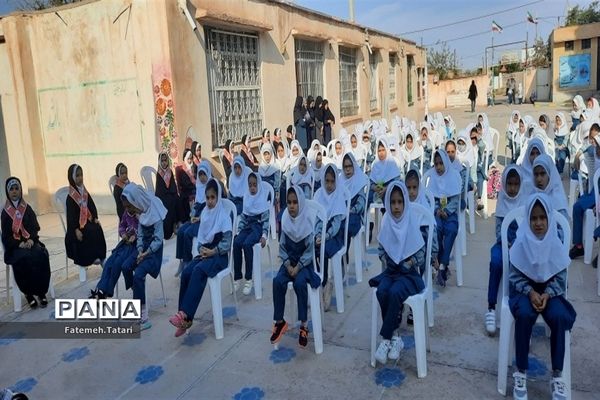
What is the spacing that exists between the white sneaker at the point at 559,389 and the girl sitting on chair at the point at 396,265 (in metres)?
0.87

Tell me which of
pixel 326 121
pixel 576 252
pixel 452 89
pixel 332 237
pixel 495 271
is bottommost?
pixel 576 252

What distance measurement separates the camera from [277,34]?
963 centimetres

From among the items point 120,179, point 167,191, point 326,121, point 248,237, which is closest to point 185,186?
point 167,191

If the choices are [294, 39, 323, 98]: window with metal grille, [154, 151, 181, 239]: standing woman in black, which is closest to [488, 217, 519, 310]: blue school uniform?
[154, 151, 181, 239]: standing woman in black

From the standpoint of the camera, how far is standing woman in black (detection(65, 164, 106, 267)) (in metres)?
4.99

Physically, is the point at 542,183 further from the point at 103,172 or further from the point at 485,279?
the point at 103,172

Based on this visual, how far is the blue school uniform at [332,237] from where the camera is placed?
13.0ft

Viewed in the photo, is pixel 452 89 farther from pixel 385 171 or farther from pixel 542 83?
pixel 385 171

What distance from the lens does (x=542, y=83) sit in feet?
89.6

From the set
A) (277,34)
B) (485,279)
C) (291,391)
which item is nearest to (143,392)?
(291,391)

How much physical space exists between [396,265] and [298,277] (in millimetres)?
663

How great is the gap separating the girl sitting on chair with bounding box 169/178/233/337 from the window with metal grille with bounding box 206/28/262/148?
4.19m

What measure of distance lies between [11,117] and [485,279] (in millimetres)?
7721

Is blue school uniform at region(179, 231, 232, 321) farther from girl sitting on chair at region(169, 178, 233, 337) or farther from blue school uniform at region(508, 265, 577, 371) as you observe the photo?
blue school uniform at region(508, 265, 577, 371)
